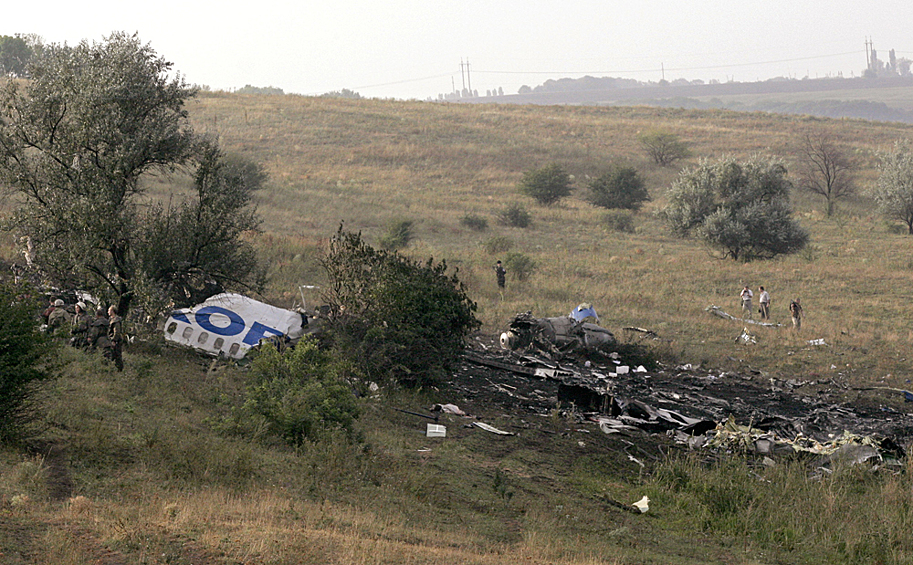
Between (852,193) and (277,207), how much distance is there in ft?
130

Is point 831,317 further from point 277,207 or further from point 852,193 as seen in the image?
point 852,193

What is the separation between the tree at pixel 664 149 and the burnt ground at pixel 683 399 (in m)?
43.9

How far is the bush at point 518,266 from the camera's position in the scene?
27156 mm

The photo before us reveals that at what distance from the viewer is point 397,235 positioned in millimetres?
32281

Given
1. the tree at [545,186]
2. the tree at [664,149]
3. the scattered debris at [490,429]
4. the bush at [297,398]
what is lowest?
the scattered debris at [490,429]

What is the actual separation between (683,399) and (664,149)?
4851cm

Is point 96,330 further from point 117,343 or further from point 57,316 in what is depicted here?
point 117,343

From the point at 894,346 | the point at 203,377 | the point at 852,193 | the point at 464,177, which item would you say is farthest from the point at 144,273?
the point at 852,193

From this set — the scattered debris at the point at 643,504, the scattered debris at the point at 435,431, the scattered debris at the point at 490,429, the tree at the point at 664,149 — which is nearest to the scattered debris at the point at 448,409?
the scattered debris at the point at 490,429

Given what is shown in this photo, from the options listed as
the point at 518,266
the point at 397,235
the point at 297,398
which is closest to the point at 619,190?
the point at 397,235

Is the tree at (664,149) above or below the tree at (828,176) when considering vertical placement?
above

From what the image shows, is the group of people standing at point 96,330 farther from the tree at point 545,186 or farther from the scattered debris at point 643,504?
the tree at point 545,186

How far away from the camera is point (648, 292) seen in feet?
84.3

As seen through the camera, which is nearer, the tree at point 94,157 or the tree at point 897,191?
the tree at point 94,157
